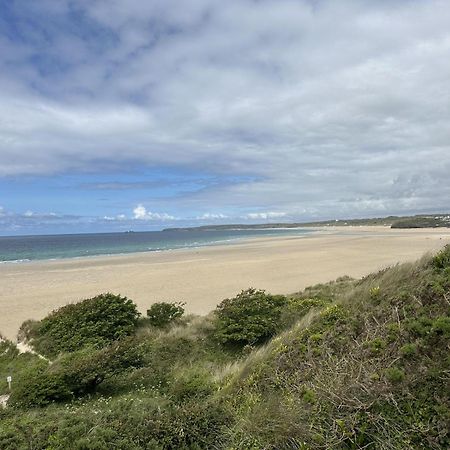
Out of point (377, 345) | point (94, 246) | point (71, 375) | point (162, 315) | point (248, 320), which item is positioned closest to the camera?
point (377, 345)

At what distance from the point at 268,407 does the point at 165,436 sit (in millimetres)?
1472

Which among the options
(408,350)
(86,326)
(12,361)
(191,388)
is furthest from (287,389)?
(12,361)

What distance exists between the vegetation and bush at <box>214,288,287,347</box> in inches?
21.8

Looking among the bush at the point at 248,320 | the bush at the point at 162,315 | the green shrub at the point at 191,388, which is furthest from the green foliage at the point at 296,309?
the green shrub at the point at 191,388

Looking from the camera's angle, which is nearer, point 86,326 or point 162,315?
point 86,326

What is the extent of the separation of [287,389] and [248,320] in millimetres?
4245

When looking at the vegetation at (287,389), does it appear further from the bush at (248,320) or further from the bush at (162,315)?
the bush at (162,315)

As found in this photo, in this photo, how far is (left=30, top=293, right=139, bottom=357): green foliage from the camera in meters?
10.5

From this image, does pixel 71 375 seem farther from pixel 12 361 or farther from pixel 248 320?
pixel 248 320

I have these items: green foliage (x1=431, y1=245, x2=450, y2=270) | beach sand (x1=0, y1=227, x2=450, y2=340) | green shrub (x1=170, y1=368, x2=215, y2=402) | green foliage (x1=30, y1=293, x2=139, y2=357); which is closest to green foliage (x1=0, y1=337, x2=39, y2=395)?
green foliage (x1=30, y1=293, x2=139, y2=357)

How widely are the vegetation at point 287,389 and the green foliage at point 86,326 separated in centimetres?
148

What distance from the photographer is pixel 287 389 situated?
19.7 ft

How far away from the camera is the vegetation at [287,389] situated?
4926 mm

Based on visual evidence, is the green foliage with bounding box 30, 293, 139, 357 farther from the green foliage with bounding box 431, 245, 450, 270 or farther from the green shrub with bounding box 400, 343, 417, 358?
the green foliage with bounding box 431, 245, 450, 270
